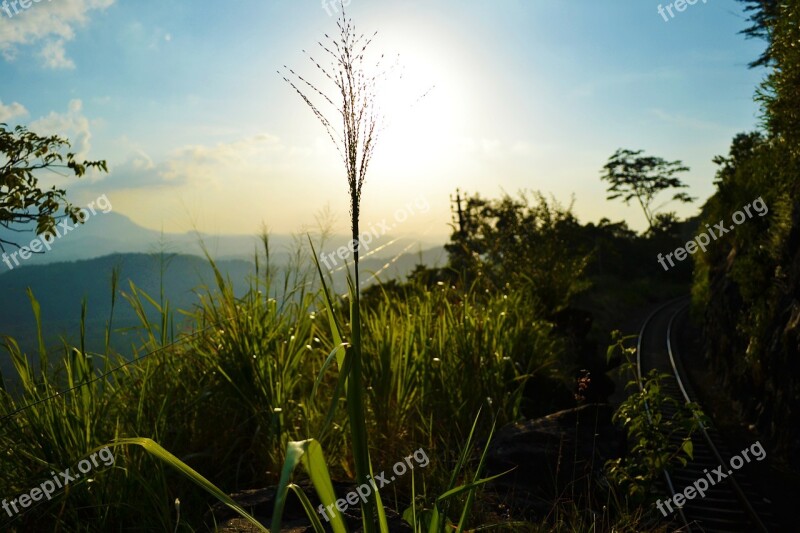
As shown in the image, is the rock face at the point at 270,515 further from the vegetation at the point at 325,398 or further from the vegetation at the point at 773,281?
the vegetation at the point at 773,281

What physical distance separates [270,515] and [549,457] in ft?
7.91

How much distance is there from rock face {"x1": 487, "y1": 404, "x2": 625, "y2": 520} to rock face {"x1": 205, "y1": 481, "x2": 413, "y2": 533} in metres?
1.30

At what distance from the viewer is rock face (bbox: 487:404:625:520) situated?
4691 millimetres

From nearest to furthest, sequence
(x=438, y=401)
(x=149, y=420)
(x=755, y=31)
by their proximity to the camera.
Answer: (x=149, y=420)
(x=438, y=401)
(x=755, y=31)

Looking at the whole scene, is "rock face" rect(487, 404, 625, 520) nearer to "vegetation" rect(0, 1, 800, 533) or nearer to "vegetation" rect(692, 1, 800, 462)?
"vegetation" rect(0, 1, 800, 533)

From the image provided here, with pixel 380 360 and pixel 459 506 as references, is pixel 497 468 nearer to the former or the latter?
pixel 459 506

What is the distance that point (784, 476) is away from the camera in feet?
26.1

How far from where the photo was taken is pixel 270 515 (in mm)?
3561

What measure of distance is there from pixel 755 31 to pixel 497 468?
37.8 m

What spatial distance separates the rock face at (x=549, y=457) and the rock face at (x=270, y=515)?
1.30 m

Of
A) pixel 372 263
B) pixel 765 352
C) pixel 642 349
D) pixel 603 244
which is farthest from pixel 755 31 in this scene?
pixel 372 263

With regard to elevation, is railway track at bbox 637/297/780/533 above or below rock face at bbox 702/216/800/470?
below

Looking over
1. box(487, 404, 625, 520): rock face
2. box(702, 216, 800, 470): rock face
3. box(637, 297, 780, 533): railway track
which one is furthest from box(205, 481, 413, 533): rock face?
box(702, 216, 800, 470): rock face

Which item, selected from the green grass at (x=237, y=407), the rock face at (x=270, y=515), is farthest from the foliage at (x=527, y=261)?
the rock face at (x=270, y=515)
